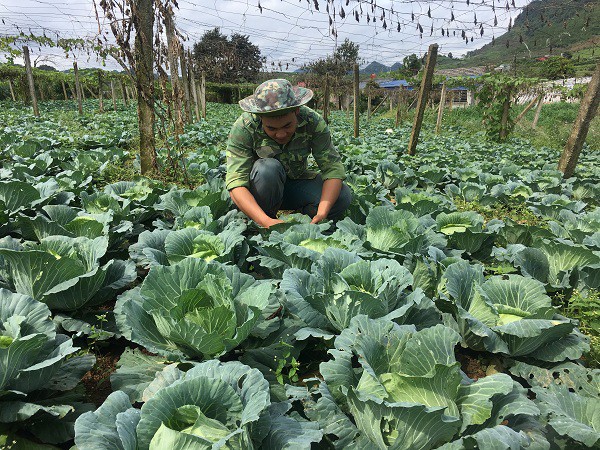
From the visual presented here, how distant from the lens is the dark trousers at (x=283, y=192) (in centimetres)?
374

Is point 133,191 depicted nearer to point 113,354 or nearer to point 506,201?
point 113,354

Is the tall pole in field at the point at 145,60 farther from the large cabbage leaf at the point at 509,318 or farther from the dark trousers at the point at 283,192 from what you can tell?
the large cabbage leaf at the point at 509,318

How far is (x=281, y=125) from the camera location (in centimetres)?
336

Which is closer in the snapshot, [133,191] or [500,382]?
[500,382]

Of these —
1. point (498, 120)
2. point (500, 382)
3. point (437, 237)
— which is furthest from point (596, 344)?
point (498, 120)

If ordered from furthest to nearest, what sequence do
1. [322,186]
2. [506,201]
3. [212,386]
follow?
[506,201] < [322,186] < [212,386]

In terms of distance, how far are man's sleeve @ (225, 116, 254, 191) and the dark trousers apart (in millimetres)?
92

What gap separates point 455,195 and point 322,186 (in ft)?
10.6

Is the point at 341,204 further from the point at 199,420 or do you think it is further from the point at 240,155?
the point at 199,420

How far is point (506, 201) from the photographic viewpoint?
5988mm

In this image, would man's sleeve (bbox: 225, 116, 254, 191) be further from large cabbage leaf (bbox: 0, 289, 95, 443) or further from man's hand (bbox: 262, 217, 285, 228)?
large cabbage leaf (bbox: 0, 289, 95, 443)

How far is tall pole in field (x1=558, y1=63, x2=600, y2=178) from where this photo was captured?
646 centimetres

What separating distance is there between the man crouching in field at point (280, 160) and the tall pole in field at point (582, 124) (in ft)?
18.0

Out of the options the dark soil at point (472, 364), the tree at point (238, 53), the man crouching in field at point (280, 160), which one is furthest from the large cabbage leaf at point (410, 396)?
the tree at point (238, 53)
